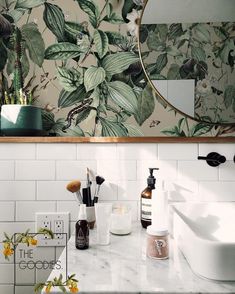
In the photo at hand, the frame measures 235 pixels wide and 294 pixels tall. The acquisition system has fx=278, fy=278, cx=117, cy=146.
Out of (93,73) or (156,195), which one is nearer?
(156,195)

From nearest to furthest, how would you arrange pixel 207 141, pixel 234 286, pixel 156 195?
1. pixel 234 286
2. pixel 156 195
3. pixel 207 141

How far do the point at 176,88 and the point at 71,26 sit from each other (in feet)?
1.83

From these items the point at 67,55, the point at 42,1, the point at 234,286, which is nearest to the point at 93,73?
the point at 67,55

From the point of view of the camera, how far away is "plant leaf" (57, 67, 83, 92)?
127cm

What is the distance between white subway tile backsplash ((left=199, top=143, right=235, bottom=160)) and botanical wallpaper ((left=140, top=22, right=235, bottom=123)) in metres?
0.11

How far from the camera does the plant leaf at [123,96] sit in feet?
4.11

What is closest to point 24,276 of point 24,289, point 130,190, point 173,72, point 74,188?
point 24,289

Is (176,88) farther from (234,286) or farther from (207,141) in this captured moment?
(234,286)

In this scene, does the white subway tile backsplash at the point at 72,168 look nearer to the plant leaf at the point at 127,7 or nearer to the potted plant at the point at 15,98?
the potted plant at the point at 15,98

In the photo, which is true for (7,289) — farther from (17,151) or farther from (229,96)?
(229,96)

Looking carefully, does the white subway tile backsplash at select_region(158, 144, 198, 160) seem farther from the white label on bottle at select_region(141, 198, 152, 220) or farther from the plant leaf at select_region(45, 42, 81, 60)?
the plant leaf at select_region(45, 42, 81, 60)

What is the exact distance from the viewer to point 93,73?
1271 mm

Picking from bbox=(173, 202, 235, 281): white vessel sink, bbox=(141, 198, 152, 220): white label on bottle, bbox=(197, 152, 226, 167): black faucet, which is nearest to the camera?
bbox=(173, 202, 235, 281): white vessel sink

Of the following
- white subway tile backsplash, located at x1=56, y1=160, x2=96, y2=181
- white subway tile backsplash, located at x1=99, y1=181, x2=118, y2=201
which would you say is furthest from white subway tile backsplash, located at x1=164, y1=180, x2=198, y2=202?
white subway tile backsplash, located at x1=56, y1=160, x2=96, y2=181
